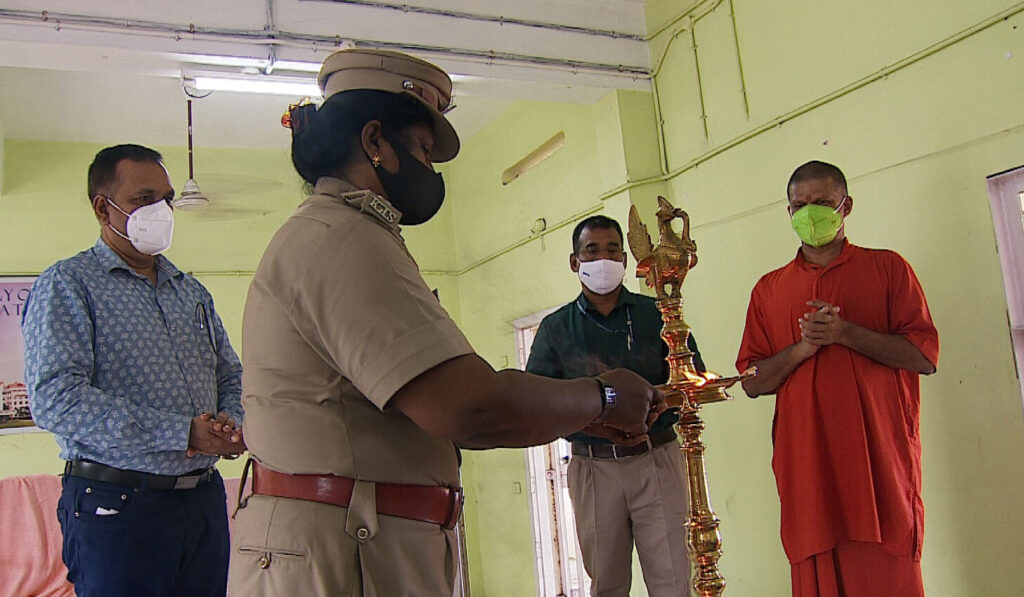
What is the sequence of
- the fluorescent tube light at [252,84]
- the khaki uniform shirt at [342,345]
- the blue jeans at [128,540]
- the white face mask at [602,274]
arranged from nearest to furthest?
1. the khaki uniform shirt at [342,345]
2. the blue jeans at [128,540]
3. the white face mask at [602,274]
4. the fluorescent tube light at [252,84]

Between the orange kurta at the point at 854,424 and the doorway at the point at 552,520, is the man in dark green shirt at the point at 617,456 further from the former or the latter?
the doorway at the point at 552,520

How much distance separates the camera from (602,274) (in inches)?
126

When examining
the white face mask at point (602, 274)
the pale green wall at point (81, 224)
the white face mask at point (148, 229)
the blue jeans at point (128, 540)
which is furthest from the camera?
the pale green wall at point (81, 224)

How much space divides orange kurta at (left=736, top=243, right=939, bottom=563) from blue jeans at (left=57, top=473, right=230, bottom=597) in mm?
1838

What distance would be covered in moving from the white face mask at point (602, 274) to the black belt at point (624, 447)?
1.93 feet

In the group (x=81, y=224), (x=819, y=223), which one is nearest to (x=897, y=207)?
Result: (x=819, y=223)

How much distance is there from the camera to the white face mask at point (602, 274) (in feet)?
10.5

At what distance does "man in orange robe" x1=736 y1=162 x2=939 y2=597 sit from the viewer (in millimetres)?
2529

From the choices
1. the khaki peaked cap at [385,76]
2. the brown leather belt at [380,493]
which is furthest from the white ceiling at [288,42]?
the brown leather belt at [380,493]

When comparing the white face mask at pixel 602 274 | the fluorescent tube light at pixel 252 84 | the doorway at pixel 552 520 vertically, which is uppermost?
the fluorescent tube light at pixel 252 84

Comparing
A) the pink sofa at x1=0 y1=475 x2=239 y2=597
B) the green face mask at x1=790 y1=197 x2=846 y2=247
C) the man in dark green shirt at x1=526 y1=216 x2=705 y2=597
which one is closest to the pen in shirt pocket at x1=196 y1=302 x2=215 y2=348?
the man in dark green shirt at x1=526 y1=216 x2=705 y2=597

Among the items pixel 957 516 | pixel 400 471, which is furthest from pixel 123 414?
pixel 957 516

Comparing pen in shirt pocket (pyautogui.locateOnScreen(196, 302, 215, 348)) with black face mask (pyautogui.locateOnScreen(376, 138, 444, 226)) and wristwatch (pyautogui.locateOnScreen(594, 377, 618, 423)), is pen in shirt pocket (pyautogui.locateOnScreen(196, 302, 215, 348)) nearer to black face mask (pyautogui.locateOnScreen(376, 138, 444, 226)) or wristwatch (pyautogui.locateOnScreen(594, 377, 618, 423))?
black face mask (pyautogui.locateOnScreen(376, 138, 444, 226))

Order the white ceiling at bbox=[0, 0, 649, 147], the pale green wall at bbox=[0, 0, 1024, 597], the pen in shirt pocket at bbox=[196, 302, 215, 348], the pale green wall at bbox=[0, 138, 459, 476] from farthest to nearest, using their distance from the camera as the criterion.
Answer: the pale green wall at bbox=[0, 138, 459, 476]
the white ceiling at bbox=[0, 0, 649, 147]
the pale green wall at bbox=[0, 0, 1024, 597]
the pen in shirt pocket at bbox=[196, 302, 215, 348]
